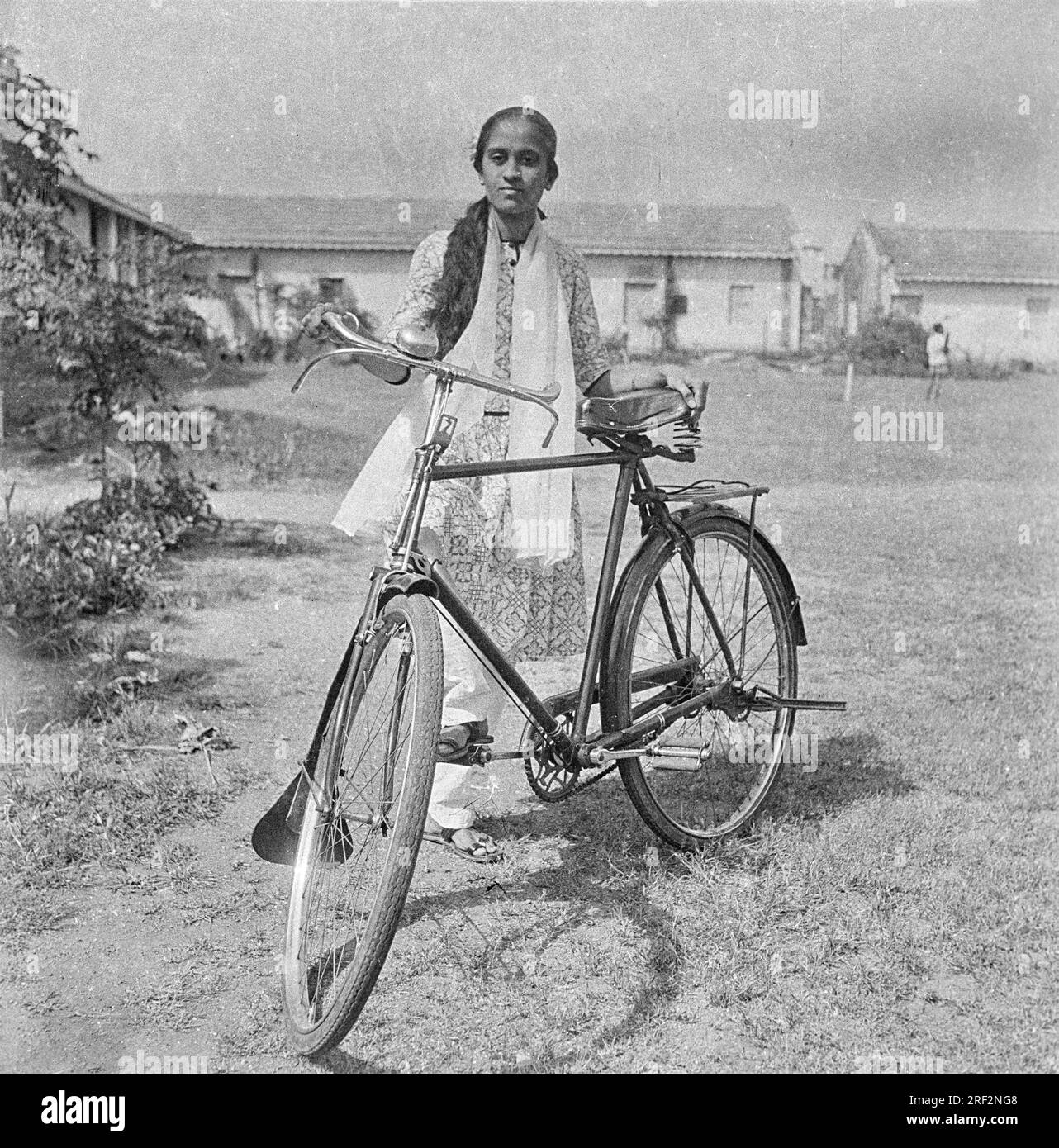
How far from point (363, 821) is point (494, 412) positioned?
127 cm

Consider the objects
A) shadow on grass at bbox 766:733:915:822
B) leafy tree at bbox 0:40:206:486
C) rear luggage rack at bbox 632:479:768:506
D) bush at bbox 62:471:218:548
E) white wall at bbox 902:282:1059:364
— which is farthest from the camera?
white wall at bbox 902:282:1059:364

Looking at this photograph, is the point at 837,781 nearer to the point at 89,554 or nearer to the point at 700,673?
the point at 700,673

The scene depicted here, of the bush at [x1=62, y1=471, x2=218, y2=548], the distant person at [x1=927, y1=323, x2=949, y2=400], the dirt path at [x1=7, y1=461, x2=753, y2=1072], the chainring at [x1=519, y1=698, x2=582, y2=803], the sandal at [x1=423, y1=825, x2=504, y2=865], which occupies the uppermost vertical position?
the distant person at [x1=927, y1=323, x2=949, y2=400]

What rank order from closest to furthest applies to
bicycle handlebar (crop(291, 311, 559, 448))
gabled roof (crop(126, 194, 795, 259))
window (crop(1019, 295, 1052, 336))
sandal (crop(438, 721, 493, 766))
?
bicycle handlebar (crop(291, 311, 559, 448))
sandal (crop(438, 721, 493, 766))
gabled roof (crop(126, 194, 795, 259))
window (crop(1019, 295, 1052, 336))

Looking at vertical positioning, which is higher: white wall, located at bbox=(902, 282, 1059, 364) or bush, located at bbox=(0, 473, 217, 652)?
white wall, located at bbox=(902, 282, 1059, 364)

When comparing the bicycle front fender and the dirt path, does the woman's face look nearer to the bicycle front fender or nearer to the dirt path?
the bicycle front fender

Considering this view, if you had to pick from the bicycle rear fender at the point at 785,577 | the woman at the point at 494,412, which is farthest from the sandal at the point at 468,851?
the bicycle rear fender at the point at 785,577

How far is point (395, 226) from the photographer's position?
1930 centimetres

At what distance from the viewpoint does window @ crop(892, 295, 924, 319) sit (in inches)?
1133

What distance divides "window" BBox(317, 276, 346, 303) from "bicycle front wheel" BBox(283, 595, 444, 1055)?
20.2 m

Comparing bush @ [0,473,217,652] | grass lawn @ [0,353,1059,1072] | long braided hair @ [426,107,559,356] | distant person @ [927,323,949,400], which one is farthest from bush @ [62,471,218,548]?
distant person @ [927,323,949,400]

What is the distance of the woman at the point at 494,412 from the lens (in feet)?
11.1

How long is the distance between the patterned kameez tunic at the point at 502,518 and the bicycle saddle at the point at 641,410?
26cm

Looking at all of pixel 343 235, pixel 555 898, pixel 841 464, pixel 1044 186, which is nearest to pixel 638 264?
pixel 343 235
